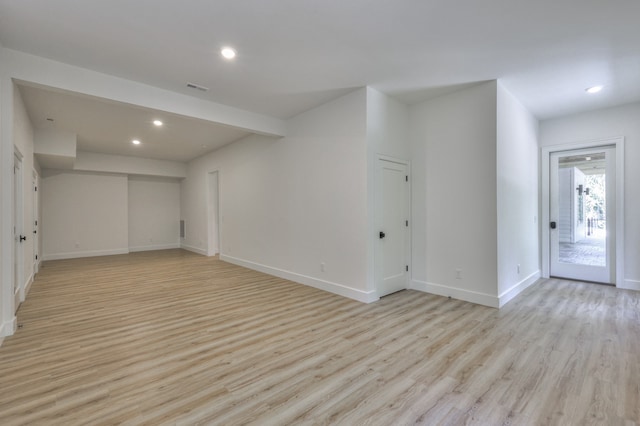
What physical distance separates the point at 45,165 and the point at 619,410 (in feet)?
34.2

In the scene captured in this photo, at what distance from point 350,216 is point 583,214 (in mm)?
4178

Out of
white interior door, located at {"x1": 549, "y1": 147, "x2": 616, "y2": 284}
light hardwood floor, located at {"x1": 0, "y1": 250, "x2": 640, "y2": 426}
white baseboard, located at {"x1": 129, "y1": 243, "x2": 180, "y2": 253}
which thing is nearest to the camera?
light hardwood floor, located at {"x1": 0, "y1": 250, "x2": 640, "y2": 426}

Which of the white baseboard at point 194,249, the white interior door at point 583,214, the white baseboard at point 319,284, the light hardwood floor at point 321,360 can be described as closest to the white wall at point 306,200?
the white baseboard at point 319,284

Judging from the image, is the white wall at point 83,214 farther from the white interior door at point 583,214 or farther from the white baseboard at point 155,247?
the white interior door at point 583,214

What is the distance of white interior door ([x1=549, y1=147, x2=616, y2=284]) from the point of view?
4.72m

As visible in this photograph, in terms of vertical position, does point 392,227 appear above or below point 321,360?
above

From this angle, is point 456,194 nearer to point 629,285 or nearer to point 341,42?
point 341,42

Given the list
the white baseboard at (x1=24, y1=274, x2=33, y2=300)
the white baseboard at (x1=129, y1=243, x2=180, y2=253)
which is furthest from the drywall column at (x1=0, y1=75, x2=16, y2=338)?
the white baseboard at (x1=129, y1=243, x2=180, y2=253)

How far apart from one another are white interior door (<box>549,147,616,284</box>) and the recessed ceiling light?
5.56 metres

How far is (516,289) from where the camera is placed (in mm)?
4238

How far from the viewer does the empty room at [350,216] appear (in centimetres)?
213

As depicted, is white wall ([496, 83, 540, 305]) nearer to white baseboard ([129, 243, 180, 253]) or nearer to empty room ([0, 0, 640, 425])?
empty room ([0, 0, 640, 425])

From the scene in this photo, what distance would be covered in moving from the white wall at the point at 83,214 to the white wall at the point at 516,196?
9.71 m

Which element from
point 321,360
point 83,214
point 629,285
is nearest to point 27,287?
point 83,214
